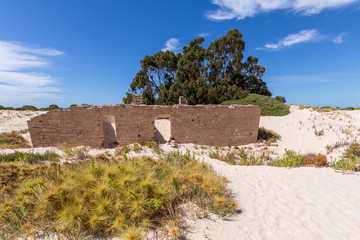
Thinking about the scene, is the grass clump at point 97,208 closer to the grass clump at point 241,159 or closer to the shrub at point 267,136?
the grass clump at point 241,159

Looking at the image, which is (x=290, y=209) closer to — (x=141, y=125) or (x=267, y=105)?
(x=141, y=125)

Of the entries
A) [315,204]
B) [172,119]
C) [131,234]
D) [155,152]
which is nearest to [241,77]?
[172,119]

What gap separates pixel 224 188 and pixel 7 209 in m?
4.08

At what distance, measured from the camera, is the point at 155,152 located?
25.1 feet

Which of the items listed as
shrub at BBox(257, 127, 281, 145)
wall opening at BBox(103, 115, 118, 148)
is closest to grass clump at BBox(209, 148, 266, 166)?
shrub at BBox(257, 127, 281, 145)

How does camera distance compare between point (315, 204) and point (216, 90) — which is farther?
point (216, 90)

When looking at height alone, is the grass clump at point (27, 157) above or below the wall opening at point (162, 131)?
below

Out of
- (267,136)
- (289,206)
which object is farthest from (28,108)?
(289,206)

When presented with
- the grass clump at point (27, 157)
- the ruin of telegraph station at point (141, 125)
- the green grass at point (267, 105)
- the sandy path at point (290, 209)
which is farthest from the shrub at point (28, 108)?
the sandy path at point (290, 209)

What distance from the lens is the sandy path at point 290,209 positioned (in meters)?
2.56

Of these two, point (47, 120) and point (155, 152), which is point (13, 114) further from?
point (155, 152)

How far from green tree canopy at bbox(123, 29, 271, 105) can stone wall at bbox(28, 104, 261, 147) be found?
990 cm

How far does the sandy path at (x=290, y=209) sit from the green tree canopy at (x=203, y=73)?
53.5 ft

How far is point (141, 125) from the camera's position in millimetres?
9508
